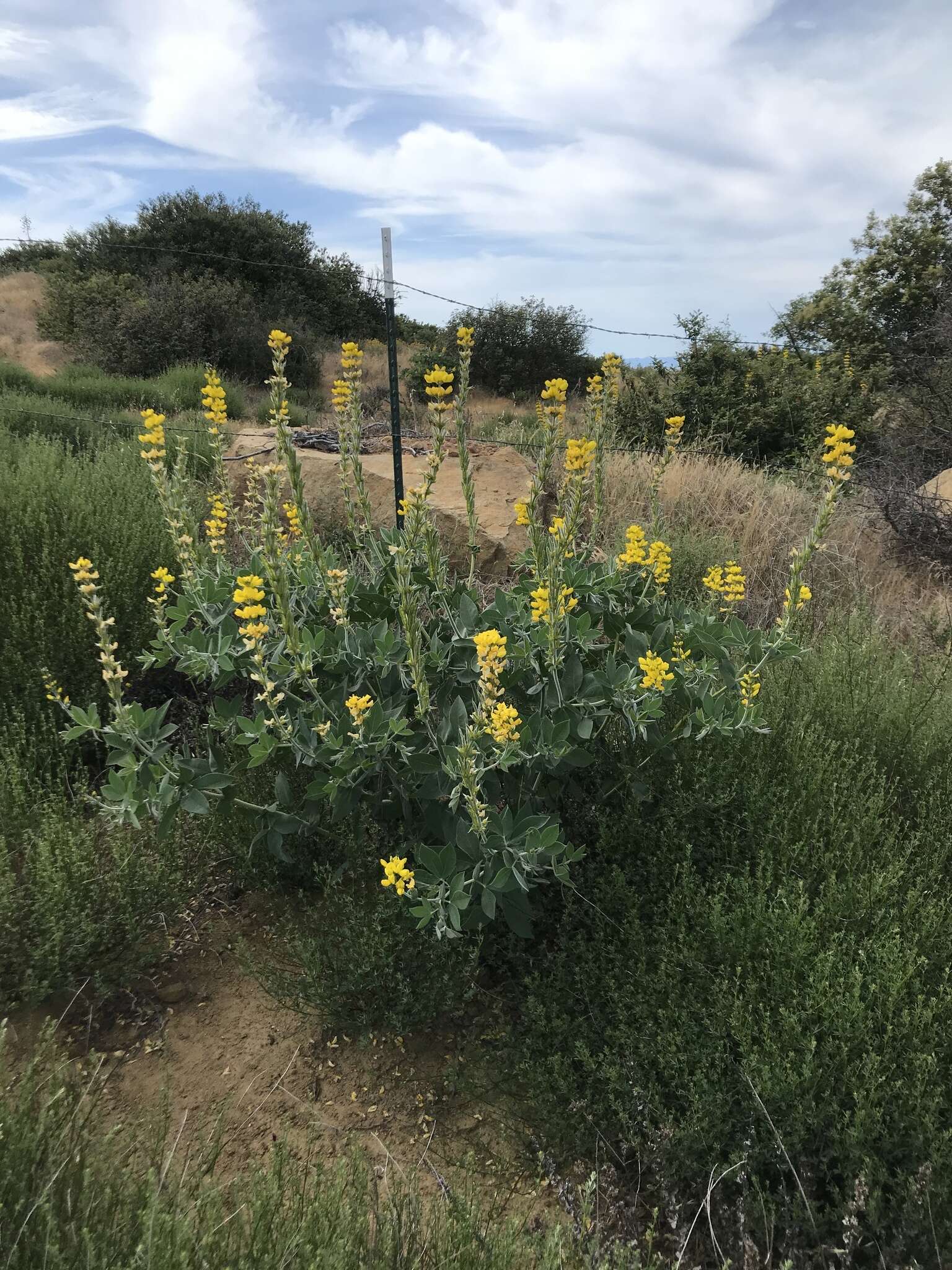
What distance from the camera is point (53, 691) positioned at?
2.56 meters

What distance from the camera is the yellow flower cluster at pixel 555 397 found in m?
1.92

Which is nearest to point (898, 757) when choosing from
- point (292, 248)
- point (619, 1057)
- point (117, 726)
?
point (619, 1057)

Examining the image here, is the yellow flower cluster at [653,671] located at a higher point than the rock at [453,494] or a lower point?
higher

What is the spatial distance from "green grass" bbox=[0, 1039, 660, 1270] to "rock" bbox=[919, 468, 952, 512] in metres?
6.25

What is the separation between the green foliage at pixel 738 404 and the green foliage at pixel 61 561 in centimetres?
641

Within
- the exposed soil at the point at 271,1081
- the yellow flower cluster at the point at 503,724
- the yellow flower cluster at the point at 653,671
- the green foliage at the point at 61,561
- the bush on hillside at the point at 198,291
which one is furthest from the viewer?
the bush on hillside at the point at 198,291

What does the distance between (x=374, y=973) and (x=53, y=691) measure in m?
1.44

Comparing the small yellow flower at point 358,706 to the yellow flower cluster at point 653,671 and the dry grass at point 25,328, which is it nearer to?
the yellow flower cluster at point 653,671

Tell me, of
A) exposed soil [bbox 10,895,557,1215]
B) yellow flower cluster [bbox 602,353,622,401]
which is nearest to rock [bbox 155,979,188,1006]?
exposed soil [bbox 10,895,557,1215]

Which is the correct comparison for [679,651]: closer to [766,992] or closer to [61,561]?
[766,992]

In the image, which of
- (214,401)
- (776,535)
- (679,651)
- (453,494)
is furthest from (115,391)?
(679,651)

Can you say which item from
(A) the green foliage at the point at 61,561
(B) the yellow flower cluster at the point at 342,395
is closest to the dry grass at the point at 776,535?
(B) the yellow flower cluster at the point at 342,395

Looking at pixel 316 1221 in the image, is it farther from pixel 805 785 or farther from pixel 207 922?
pixel 805 785

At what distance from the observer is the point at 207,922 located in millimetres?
2334
